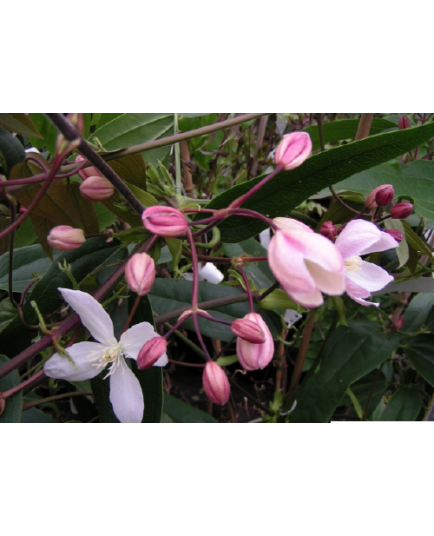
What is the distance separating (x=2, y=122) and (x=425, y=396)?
30.9 inches

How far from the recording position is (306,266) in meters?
0.25

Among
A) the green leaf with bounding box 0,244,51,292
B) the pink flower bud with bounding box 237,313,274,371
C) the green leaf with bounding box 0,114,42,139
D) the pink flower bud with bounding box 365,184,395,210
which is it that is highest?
the green leaf with bounding box 0,114,42,139

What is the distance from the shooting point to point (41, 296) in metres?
0.38

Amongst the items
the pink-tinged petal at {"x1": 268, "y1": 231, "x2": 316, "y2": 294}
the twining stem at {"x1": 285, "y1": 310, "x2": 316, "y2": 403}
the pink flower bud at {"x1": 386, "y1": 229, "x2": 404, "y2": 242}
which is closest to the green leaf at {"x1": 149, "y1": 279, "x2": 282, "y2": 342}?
the twining stem at {"x1": 285, "y1": 310, "x2": 316, "y2": 403}

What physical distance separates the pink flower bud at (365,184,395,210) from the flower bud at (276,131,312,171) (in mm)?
128

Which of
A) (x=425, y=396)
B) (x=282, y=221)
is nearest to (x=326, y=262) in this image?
(x=282, y=221)

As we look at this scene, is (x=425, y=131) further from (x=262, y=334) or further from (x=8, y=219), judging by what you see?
(x=8, y=219)

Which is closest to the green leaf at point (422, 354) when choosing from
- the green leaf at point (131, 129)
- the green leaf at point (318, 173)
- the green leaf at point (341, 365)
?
the green leaf at point (341, 365)

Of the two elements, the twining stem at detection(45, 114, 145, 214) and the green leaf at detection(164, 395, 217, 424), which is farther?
the green leaf at detection(164, 395, 217, 424)

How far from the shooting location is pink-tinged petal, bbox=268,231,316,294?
0.24m

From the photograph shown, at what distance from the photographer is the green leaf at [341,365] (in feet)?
1.79

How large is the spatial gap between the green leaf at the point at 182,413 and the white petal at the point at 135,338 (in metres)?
0.33

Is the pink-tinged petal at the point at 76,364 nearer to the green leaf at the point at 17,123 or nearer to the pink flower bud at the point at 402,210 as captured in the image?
the green leaf at the point at 17,123

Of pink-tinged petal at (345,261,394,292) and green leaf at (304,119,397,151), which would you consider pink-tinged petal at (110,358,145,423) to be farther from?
green leaf at (304,119,397,151)
